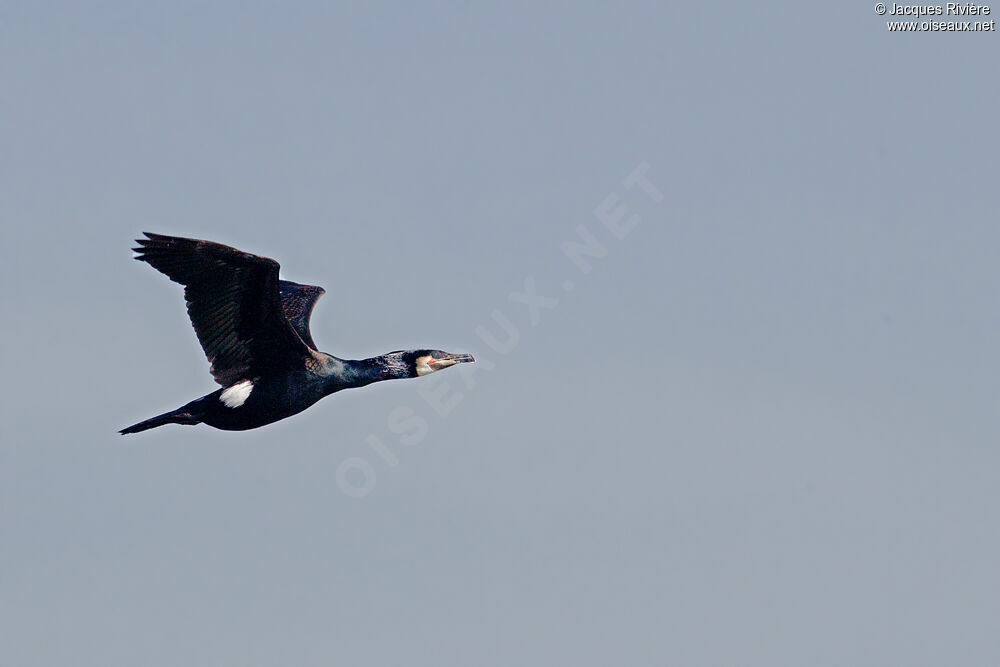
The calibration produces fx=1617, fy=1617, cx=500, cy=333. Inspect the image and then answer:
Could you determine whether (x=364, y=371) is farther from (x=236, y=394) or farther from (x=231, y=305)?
(x=231, y=305)

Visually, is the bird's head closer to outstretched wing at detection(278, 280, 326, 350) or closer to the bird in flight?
the bird in flight

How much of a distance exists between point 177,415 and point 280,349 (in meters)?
2.06

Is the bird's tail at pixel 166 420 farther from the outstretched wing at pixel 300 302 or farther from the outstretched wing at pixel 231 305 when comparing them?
the outstretched wing at pixel 300 302

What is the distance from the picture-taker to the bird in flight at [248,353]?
977 inches

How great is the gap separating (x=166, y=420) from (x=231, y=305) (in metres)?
2.54

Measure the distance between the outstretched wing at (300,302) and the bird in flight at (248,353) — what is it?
92.9 inches

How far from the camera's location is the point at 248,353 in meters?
26.7

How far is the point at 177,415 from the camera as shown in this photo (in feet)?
88.5

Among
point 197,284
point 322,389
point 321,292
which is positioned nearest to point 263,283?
point 197,284

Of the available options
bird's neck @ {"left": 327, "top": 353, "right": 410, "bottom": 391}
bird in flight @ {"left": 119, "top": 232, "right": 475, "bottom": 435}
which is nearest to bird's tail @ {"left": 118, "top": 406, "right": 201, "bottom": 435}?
bird in flight @ {"left": 119, "top": 232, "right": 475, "bottom": 435}

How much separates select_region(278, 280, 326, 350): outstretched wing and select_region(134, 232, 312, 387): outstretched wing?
3.32 meters

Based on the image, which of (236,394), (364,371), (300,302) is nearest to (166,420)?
(236,394)

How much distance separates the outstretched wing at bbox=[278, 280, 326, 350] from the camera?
30844 mm

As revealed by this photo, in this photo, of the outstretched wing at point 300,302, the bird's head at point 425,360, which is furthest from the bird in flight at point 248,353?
the outstretched wing at point 300,302
